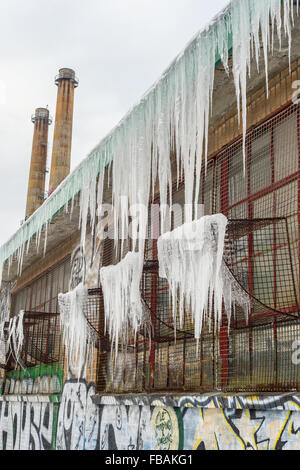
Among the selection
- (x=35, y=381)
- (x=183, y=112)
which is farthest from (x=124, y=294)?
(x=35, y=381)

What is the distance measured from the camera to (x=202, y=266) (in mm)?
5262

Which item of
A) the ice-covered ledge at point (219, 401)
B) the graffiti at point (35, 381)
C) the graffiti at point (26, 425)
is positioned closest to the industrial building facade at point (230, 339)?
the ice-covered ledge at point (219, 401)

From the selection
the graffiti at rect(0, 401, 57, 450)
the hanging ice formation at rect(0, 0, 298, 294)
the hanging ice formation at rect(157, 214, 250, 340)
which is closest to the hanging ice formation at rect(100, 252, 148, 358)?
the hanging ice formation at rect(0, 0, 298, 294)

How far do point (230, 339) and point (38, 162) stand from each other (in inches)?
1033

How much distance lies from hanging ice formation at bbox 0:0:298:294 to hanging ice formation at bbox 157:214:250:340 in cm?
31

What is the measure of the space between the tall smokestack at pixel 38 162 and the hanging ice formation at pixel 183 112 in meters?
22.4

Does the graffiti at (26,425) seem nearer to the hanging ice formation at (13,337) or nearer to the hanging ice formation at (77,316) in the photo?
the hanging ice formation at (13,337)

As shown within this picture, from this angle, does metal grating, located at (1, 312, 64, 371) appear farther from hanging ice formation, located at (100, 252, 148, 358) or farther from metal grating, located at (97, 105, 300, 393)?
metal grating, located at (97, 105, 300, 393)

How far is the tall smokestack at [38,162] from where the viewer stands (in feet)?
99.5

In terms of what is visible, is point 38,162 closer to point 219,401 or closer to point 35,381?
point 35,381

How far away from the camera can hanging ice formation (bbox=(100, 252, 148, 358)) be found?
6.76 meters

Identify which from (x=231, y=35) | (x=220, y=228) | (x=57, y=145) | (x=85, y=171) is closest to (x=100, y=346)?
(x=85, y=171)
